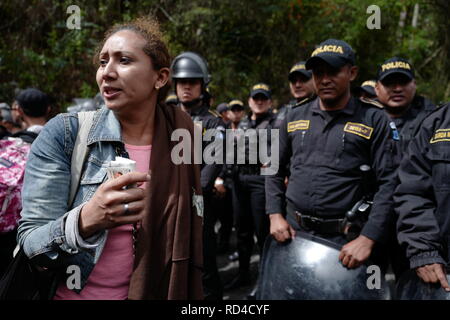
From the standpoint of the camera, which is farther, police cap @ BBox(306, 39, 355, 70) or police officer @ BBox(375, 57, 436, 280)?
police officer @ BBox(375, 57, 436, 280)

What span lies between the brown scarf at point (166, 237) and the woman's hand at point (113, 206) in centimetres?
29

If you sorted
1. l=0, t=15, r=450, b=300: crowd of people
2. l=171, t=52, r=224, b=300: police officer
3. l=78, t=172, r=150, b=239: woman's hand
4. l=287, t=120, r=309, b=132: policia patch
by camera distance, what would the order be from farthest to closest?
l=171, t=52, r=224, b=300: police officer, l=287, t=120, r=309, b=132: policia patch, l=0, t=15, r=450, b=300: crowd of people, l=78, t=172, r=150, b=239: woman's hand

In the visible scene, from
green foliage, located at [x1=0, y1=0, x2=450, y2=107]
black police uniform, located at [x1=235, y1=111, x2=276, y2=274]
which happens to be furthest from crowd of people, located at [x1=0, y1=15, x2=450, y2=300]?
green foliage, located at [x1=0, y1=0, x2=450, y2=107]

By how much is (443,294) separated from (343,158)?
3.52 feet

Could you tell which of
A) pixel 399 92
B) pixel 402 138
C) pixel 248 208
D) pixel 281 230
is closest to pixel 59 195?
pixel 281 230

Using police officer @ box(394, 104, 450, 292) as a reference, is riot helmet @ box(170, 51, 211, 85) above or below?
above

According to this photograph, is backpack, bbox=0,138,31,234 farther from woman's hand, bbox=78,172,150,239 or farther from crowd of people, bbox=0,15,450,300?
woman's hand, bbox=78,172,150,239

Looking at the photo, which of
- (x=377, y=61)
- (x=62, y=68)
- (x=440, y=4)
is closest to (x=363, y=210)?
(x=440, y=4)

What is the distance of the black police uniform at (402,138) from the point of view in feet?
9.19

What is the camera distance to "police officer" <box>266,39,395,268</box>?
2.69m

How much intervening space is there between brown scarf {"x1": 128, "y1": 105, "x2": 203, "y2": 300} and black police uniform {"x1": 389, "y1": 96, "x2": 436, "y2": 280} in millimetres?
1583

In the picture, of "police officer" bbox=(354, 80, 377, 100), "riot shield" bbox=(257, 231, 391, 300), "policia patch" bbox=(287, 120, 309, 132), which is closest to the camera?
"riot shield" bbox=(257, 231, 391, 300)

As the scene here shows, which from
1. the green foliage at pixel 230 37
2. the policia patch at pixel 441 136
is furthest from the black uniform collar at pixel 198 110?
the green foliage at pixel 230 37

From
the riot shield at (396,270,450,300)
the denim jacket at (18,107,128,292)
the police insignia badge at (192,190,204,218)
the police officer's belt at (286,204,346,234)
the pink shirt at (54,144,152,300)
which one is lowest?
the riot shield at (396,270,450,300)
